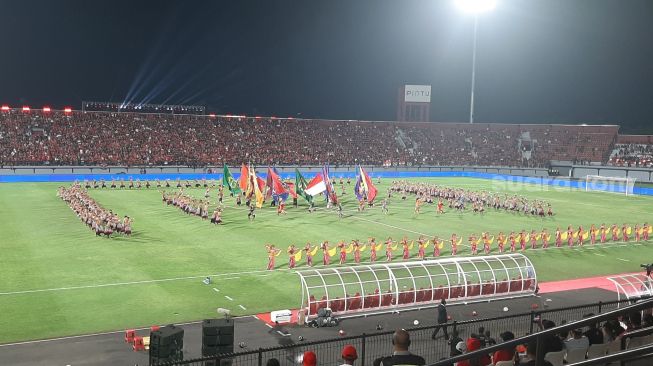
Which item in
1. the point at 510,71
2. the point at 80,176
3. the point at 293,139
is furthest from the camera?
the point at 510,71

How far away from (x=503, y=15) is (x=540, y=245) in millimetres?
80330

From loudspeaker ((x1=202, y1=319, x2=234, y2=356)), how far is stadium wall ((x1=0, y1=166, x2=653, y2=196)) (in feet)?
172

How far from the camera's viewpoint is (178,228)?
33969 millimetres

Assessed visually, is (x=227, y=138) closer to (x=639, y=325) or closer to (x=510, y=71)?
(x=510, y=71)

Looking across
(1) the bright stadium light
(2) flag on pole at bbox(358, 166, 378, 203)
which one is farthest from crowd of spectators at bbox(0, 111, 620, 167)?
(2) flag on pole at bbox(358, 166, 378, 203)

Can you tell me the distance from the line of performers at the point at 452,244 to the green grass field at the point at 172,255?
0.85m

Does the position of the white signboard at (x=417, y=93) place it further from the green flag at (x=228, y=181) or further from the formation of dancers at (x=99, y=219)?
the formation of dancers at (x=99, y=219)

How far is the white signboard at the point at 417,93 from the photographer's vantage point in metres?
98.6

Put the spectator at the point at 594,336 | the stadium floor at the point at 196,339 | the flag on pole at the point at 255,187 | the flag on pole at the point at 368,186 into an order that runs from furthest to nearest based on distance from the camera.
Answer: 1. the flag on pole at the point at 368,186
2. the flag on pole at the point at 255,187
3. the stadium floor at the point at 196,339
4. the spectator at the point at 594,336

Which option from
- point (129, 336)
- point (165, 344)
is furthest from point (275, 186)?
point (165, 344)

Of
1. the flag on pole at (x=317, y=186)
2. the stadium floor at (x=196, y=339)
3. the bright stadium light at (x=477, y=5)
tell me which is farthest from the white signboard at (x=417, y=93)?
the stadium floor at (x=196, y=339)

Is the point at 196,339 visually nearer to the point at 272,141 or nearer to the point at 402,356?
the point at 402,356

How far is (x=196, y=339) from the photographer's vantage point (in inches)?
625

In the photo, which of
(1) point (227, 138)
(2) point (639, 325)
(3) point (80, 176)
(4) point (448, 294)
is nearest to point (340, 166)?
(1) point (227, 138)
